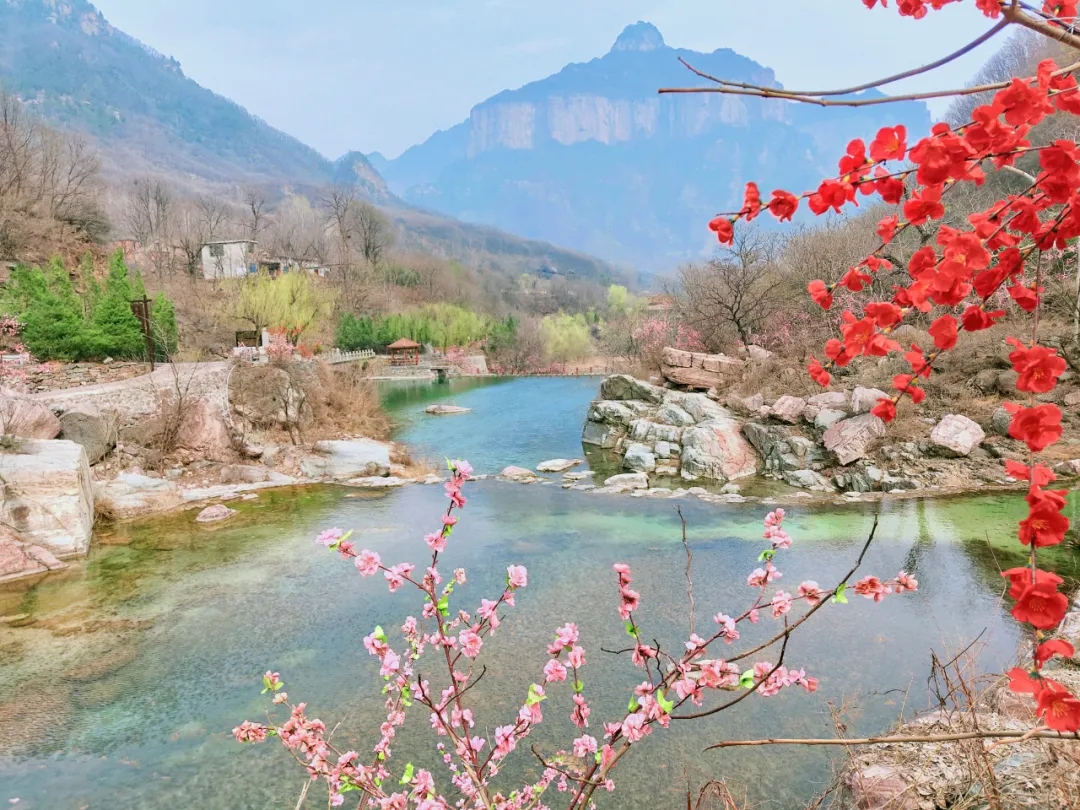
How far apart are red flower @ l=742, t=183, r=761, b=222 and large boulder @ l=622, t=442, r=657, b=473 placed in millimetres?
12136

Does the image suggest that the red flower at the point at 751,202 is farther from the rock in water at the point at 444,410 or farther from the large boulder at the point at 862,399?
the rock in water at the point at 444,410

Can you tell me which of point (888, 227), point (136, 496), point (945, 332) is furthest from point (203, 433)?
point (945, 332)

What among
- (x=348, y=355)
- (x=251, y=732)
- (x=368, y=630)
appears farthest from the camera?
(x=348, y=355)

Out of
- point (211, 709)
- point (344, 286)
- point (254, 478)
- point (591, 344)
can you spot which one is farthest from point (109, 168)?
point (211, 709)

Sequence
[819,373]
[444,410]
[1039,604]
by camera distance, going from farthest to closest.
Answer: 1. [444,410]
2. [819,373]
3. [1039,604]

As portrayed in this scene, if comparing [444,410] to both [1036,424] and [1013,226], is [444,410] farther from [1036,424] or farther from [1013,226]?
[1036,424]

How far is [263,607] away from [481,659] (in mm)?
2965

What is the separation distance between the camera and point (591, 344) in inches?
2087

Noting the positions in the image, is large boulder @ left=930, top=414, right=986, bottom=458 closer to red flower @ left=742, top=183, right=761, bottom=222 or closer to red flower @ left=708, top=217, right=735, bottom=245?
red flower @ left=708, top=217, right=735, bottom=245

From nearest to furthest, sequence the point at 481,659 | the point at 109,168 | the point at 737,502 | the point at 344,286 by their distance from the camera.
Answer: the point at 481,659 < the point at 737,502 < the point at 344,286 < the point at 109,168

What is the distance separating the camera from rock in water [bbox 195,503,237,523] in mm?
10349

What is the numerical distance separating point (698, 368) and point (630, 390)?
202 centimetres

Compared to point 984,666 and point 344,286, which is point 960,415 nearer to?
point 984,666

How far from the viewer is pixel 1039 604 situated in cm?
99
